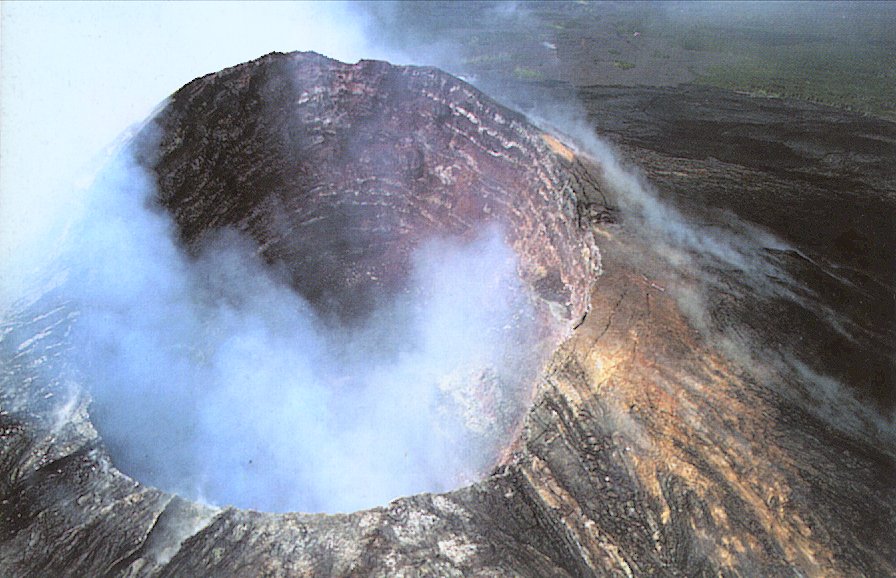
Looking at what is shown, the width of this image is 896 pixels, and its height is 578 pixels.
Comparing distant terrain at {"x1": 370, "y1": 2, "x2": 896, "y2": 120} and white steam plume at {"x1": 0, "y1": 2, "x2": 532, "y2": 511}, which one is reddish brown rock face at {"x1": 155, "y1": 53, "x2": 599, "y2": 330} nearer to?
white steam plume at {"x1": 0, "y1": 2, "x2": 532, "y2": 511}

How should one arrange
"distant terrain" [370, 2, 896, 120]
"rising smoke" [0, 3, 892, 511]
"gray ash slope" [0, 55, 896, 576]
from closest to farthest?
1. "gray ash slope" [0, 55, 896, 576]
2. "rising smoke" [0, 3, 892, 511]
3. "distant terrain" [370, 2, 896, 120]

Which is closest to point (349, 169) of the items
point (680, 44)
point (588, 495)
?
point (588, 495)

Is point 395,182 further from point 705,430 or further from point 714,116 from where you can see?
point 714,116

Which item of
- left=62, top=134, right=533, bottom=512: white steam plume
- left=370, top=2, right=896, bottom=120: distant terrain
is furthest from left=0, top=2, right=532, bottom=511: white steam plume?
left=370, top=2, right=896, bottom=120: distant terrain

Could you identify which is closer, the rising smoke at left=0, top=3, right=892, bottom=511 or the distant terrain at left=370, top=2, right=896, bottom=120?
the rising smoke at left=0, top=3, right=892, bottom=511

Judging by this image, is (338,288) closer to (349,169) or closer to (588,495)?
(349,169)

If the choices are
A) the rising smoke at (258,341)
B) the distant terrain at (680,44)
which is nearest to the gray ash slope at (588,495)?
the rising smoke at (258,341)

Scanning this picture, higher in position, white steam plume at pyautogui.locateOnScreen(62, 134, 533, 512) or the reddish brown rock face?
the reddish brown rock face

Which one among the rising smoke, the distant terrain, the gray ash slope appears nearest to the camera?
the gray ash slope
